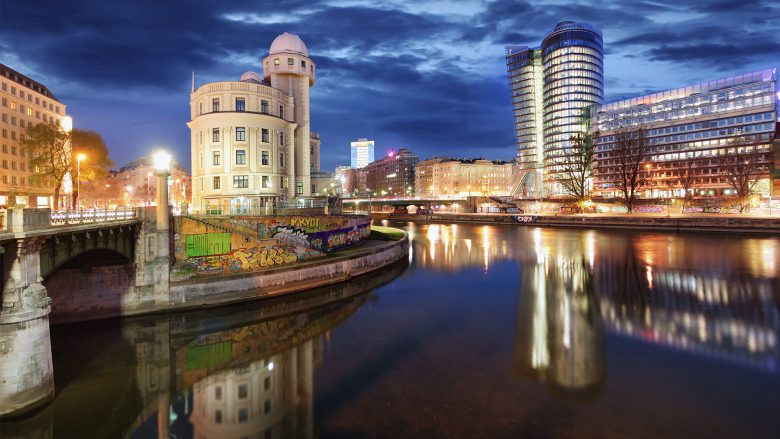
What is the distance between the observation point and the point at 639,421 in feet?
42.0

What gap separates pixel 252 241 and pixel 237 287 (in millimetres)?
8209

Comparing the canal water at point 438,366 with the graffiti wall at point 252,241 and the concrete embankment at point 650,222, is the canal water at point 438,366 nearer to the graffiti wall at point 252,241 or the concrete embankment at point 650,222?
the graffiti wall at point 252,241

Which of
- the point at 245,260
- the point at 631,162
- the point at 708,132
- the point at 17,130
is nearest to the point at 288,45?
the point at 245,260

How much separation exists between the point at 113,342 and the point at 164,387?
19.3 feet

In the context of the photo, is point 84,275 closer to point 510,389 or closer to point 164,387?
point 164,387

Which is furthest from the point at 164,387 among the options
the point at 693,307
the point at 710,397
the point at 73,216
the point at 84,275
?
the point at 693,307

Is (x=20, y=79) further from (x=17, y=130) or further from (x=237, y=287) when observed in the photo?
(x=237, y=287)

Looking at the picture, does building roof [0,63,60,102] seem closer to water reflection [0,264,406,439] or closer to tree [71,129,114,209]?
tree [71,129,114,209]

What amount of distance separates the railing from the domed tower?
1782 inches

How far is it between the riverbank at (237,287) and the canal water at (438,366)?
675 mm

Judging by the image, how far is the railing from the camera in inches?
675

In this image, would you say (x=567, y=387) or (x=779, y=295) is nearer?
(x=567, y=387)

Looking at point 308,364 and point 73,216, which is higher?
point 73,216

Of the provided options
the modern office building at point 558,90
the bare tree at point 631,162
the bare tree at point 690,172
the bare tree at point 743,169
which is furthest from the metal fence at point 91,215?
the modern office building at point 558,90
